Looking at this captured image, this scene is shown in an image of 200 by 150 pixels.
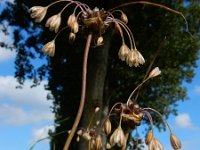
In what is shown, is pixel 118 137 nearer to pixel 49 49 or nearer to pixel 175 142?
pixel 175 142

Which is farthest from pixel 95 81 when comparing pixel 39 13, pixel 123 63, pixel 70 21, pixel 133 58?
pixel 70 21

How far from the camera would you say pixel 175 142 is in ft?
5.66

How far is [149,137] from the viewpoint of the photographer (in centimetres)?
168

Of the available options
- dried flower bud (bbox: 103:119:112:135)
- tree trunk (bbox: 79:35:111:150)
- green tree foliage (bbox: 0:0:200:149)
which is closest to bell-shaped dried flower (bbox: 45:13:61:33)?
dried flower bud (bbox: 103:119:112:135)

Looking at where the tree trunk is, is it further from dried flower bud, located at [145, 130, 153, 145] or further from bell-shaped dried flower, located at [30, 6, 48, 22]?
dried flower bud, located at [145, 130, 153, 145]

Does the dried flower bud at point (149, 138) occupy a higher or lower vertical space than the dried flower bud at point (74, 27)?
lower

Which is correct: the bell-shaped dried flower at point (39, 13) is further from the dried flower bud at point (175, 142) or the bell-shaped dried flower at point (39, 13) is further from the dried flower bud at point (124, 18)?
the dried flower bud at point (175, 142)

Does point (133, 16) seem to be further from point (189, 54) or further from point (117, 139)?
point (117, 139)

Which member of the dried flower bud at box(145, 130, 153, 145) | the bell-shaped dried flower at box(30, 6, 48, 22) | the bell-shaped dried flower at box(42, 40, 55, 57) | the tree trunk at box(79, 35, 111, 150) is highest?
the tree trunk at box(79, 35, 111, 150)

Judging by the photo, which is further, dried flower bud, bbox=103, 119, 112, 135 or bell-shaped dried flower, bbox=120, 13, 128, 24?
bell-shaped dried flower, bbox=120, 13, 128, 24

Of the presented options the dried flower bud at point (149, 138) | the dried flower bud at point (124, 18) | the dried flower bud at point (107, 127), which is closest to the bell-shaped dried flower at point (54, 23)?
the dried flower bud at point (124, 18)

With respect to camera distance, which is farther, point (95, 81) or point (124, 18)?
point (95, 81)

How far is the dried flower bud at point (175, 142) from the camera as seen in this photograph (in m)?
1.71

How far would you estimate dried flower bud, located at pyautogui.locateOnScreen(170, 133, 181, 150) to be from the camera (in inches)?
67.5
